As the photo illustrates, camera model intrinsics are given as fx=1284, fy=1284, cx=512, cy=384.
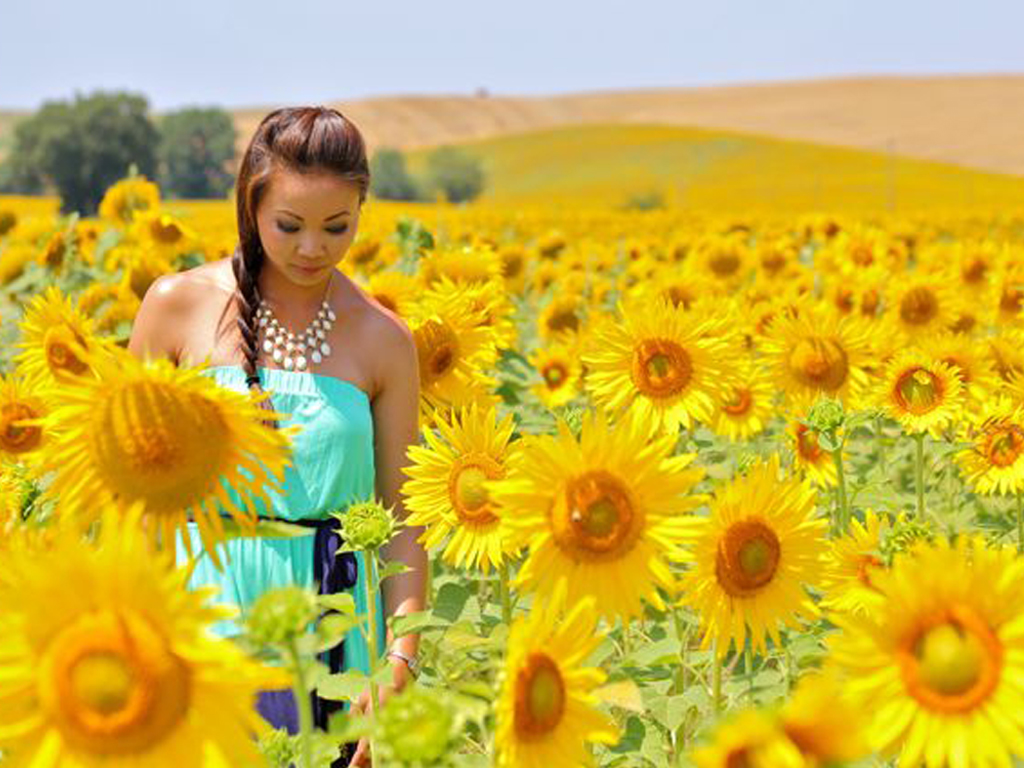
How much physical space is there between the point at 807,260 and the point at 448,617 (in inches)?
247

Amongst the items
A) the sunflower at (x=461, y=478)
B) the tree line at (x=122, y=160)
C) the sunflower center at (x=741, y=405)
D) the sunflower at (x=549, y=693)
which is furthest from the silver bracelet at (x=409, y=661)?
the tree line at (x=122, y=160)

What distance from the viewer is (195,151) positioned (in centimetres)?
5459

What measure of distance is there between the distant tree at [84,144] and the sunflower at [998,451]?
1683 inches

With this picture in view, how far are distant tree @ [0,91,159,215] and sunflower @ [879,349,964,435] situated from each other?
42.4 m

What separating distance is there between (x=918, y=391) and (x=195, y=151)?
5441 centimetres

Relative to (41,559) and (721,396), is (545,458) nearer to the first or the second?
(41,559)

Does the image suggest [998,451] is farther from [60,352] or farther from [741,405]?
[60,352]

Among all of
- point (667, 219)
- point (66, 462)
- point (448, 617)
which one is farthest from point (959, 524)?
point (667, 219)

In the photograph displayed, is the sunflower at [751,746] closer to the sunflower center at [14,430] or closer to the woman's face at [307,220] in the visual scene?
the woman's face at [307,220]

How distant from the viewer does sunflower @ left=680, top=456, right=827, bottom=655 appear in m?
1.77

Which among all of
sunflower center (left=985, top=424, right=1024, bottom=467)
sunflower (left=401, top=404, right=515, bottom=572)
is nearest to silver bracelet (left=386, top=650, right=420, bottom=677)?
sunflower (left=401, top=404, right=515, bottom=572)

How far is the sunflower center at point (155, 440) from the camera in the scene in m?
1.23

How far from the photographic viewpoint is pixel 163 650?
1.02 metres

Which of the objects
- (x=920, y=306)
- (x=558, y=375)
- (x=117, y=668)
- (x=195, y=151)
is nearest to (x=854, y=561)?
(x=117, y=668)
